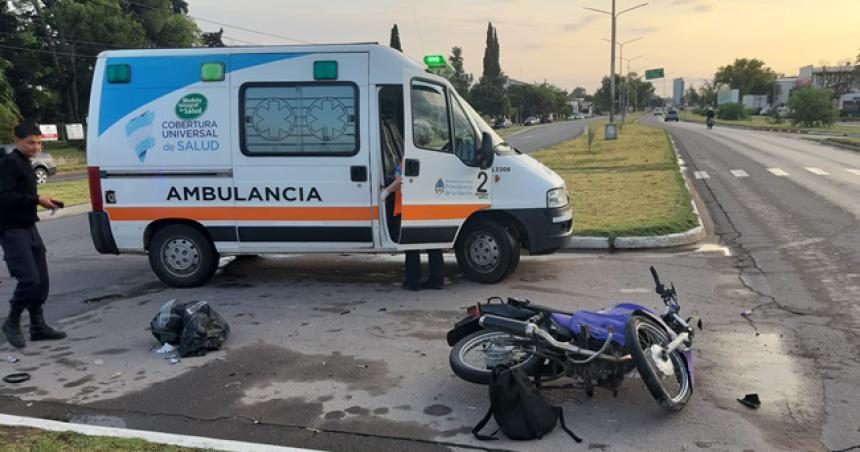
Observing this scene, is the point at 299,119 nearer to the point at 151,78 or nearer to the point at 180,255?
the point at 151,78

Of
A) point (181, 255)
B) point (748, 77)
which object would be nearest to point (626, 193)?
point (181, 255)

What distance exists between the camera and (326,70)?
7.26m

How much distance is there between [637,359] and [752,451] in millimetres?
803

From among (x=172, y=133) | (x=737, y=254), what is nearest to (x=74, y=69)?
(x=172, y=133)

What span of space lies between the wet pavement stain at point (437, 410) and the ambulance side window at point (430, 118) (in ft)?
11.6

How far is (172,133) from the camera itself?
751 cm

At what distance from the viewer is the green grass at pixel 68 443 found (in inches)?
145

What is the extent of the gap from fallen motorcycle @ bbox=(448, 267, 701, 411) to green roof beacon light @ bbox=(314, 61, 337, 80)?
3.82 meters

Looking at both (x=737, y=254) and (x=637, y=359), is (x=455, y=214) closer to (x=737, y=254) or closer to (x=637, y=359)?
(x=637, y=359)

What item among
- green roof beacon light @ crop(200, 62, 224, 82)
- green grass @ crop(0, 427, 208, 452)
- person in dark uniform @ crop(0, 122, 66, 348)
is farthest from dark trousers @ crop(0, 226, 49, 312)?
green roof beacon light @ crop(200, 62, 224, 82)

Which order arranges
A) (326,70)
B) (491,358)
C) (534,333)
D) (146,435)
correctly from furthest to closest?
1. (326,70)
2. (491,358)
3. (534,333)
4. (146,435)

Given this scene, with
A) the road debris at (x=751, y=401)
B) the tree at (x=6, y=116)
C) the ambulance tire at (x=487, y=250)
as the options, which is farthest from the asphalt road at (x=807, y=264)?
the tree at (x=6, y=116)

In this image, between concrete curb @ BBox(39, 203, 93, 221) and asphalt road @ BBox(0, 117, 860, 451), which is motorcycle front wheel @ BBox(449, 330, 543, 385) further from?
concrete curb @ BBox(39, 203, 93, 221)

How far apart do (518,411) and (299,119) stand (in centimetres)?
476
